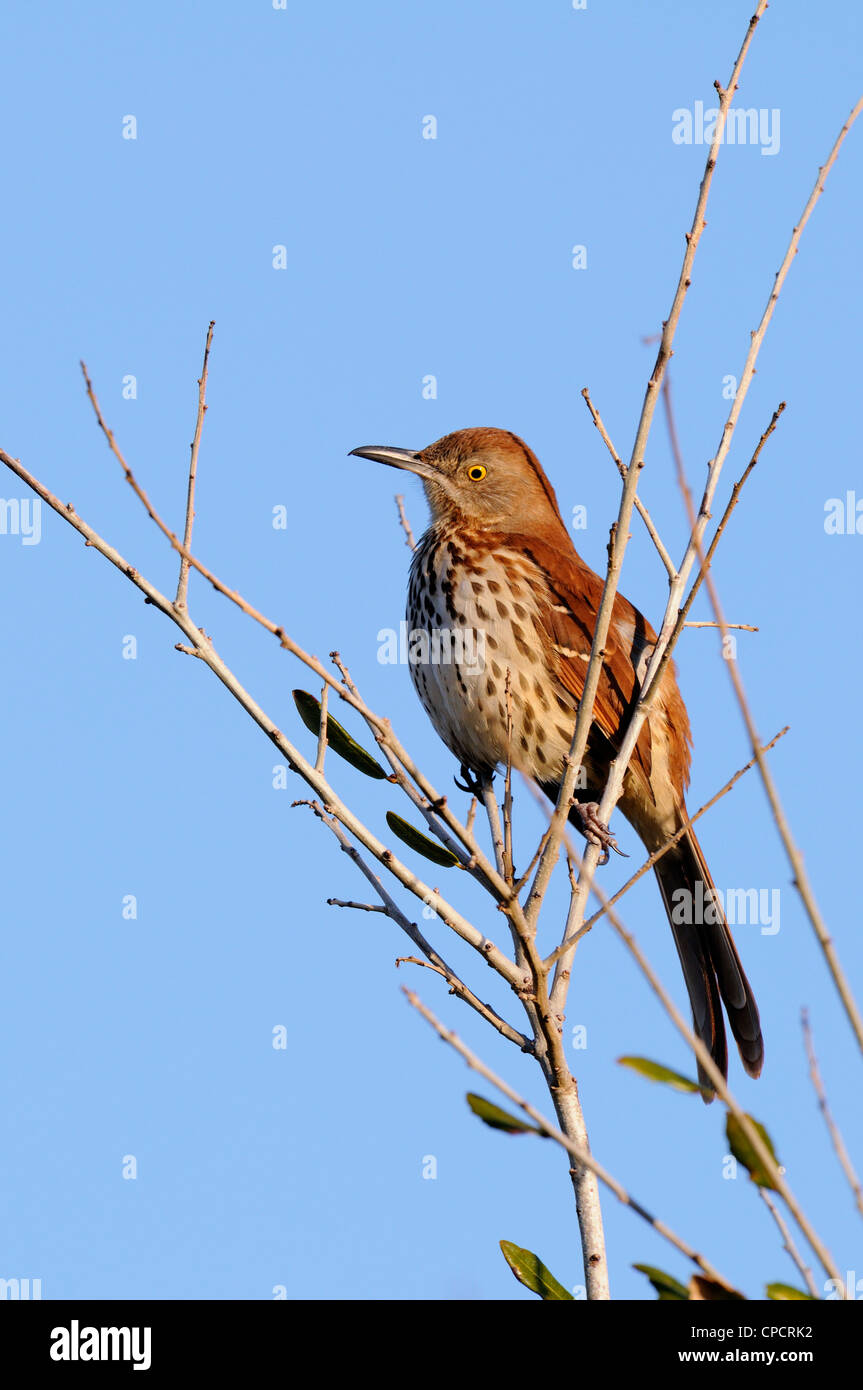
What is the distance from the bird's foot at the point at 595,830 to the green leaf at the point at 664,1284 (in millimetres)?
1447

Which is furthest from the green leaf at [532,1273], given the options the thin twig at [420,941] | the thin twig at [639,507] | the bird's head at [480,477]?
the bird's head at [480,477]

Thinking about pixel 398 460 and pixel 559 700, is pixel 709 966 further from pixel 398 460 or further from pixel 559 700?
pixel 398 460

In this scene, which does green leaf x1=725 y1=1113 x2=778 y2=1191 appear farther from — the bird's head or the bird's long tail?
the bird's head

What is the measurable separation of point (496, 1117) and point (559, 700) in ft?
9.05

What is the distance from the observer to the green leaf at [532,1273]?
277cm

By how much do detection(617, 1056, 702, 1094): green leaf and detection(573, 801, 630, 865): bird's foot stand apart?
156 cm

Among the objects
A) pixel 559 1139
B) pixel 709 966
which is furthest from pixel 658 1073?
pixel 709 966

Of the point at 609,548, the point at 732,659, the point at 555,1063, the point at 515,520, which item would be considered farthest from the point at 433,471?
the point at 732,659

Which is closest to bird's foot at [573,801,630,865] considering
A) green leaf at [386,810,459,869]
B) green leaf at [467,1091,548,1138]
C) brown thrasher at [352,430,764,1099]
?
brown thrasher at [352,430,764,1099]

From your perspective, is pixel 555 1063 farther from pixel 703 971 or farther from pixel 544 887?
pixel 703 971

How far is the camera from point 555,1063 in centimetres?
295
